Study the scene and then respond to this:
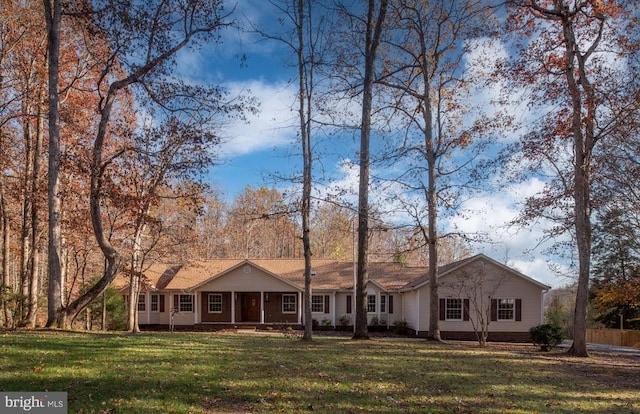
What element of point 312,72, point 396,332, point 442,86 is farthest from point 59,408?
point 396,332

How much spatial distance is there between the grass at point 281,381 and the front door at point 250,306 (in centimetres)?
1910

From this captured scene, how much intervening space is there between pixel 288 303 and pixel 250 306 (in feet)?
8.31

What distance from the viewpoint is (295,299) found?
95.9 ft

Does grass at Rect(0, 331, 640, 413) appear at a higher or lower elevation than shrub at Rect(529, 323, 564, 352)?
higher

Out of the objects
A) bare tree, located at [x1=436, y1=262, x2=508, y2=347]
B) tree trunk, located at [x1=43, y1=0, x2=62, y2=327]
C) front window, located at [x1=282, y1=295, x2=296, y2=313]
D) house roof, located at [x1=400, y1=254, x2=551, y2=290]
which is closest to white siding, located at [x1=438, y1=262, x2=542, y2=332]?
bare tree, located at [x1=436, y1=262, x2=508, y2=347]

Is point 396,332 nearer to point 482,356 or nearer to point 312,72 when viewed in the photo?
point 482,356

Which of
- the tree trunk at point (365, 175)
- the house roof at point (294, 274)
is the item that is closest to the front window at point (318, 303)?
the house roof at point (294, 274)

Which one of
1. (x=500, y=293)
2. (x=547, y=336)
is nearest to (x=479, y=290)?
(x=500, y=293)

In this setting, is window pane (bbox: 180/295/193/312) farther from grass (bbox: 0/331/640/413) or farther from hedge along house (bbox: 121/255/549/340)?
grass (bbox: 0/331/640/413)

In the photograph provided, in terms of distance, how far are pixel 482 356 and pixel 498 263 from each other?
44.7 feet

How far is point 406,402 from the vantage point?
21.0ft

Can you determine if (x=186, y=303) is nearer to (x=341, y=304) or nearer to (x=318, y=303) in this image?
(x=318, y=303)

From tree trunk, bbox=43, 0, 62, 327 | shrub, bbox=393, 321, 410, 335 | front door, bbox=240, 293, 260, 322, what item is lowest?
shrub, bbox=393, 321, 410, 335

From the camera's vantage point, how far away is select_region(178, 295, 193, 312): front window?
95.1ft
